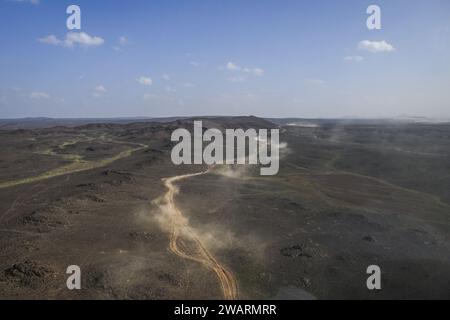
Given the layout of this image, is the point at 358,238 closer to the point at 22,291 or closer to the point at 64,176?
the point at 22,291

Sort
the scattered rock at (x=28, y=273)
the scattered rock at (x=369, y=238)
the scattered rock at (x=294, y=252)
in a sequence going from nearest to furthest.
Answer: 1. the scattered rock at (x=28, y=273)
2. the scattered rock at (x=294, y=252)
3. the scattered rock at (x=369, y=238)

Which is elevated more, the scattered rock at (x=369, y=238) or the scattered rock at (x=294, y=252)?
the scattered rock at (x=369, y=238)

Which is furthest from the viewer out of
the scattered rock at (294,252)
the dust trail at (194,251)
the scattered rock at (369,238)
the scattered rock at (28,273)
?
the scattered rock at (369,238)

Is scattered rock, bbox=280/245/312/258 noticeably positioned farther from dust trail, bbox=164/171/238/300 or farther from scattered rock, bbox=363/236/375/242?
scattered rock, bbox=363/236/375/242

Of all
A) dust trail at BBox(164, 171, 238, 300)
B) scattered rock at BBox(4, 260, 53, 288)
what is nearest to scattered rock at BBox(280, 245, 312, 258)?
dust trail at BBox(164, 171, 238, 300)

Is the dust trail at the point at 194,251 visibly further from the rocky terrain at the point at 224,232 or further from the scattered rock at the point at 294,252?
the scattered rock at the point at 294,252

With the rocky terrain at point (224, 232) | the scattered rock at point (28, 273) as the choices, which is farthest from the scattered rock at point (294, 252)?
the scattered rock at point (28, 273)

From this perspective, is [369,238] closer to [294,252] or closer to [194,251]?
[294,252]
